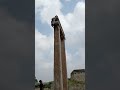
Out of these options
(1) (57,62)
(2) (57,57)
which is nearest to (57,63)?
(1) (57,62)

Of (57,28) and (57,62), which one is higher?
(57,28)

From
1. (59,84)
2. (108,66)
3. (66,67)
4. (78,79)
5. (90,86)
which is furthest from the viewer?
(78,79)

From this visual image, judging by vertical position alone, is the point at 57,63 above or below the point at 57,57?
below

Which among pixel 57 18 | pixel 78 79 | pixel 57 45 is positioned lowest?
pixel 78 79

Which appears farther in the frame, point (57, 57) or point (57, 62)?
point (57, 57)

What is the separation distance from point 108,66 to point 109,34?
57.2 inches

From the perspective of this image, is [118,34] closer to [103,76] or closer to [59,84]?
[103,76]

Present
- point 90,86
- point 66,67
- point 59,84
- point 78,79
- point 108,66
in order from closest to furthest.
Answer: point 90,86 < point 108,66 < point 59,84 < point 66,67 < point 78,79

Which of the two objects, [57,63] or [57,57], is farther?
[57,57]

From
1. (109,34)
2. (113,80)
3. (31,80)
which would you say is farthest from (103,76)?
(31,80)

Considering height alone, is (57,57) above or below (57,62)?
above

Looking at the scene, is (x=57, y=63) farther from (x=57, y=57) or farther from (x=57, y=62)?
(x=57, y=57)

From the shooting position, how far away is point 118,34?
13.1 metres

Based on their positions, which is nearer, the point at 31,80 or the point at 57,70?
the point at 31,80
